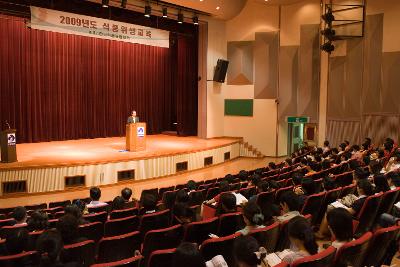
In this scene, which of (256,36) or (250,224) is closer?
(250,224)

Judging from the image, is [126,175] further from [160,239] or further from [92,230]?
[160,239]

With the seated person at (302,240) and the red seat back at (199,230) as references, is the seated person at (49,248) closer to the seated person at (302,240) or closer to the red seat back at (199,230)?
the red seat back at (199,230)

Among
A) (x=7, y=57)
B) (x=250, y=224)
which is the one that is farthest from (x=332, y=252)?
(x=7, y=57)

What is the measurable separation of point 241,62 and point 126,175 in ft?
24.9

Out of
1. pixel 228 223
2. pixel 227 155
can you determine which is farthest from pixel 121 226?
pixel 227 155

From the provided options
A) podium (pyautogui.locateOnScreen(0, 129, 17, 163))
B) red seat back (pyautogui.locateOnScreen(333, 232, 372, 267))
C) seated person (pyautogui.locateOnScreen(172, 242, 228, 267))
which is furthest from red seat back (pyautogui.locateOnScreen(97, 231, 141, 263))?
podium (pyautogui.locateOnScreen(0, 129, 17, 163))

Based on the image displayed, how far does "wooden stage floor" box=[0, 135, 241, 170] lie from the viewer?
984 centimetres

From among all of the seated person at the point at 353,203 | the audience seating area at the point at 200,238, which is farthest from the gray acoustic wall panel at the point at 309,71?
the seated person at the point at 353,203

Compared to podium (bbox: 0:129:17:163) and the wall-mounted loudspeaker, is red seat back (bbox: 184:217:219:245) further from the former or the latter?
the wall-mounted loudspeaker

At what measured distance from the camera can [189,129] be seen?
53.9 feet

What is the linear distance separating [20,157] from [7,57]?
417 cm

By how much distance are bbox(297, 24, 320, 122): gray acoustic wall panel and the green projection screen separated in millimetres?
2001

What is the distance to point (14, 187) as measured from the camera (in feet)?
29.5

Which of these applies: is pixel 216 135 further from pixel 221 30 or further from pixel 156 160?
pixel 156 160
